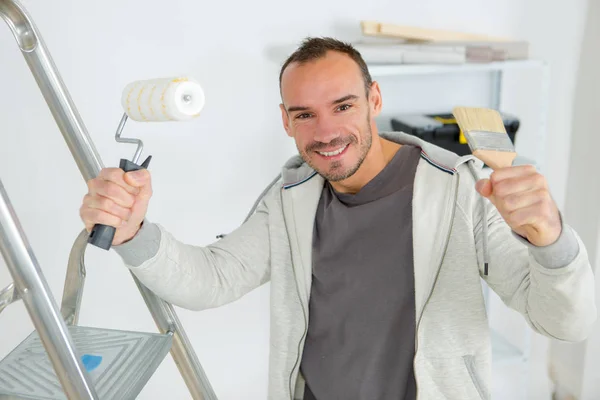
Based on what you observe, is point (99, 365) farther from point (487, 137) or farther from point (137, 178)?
point (487, 137)

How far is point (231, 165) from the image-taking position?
5.52 ft

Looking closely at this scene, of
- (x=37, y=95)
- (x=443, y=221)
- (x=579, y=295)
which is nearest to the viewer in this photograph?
(x=579, y=295)

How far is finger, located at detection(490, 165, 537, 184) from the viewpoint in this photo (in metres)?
0.82

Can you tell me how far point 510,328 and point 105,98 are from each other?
1.69 m

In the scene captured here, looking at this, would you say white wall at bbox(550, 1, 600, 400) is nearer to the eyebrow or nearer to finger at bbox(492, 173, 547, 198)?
the eyebrow

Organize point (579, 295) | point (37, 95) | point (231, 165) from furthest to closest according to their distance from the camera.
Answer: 1. point (231, 165)
2. point (37, 95)
3. point (579, 295)

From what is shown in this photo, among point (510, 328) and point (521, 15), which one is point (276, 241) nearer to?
point (521, 15)

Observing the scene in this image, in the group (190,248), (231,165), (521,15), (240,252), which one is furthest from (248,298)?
(521,15)

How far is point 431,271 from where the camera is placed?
1122 millimetres

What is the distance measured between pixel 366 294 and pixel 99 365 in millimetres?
557

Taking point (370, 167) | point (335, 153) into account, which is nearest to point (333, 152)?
point (335, 153)

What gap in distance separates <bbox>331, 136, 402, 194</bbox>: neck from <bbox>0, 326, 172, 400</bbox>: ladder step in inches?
20.2

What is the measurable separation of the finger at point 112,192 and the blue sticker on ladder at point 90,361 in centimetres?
26

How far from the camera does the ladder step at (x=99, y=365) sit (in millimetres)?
837
